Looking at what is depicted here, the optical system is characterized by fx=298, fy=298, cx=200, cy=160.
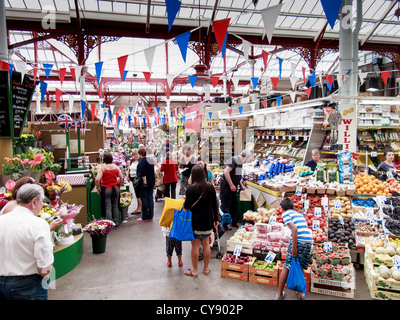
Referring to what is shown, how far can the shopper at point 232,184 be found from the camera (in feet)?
19.7

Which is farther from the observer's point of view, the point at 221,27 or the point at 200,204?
the point at 221,27

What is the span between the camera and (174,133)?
69.0 ft

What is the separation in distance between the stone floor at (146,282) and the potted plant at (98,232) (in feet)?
0.43

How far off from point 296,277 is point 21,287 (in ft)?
8.62

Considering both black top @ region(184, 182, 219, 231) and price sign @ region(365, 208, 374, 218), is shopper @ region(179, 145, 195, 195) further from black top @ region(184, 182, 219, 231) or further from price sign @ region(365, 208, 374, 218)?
price sign @ region(365, 208, 374, 218)

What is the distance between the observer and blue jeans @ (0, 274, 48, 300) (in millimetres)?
2266

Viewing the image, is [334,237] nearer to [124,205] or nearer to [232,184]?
[232,184]

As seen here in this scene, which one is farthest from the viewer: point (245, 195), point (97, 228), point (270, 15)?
point (245, 195)

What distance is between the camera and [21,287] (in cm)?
230

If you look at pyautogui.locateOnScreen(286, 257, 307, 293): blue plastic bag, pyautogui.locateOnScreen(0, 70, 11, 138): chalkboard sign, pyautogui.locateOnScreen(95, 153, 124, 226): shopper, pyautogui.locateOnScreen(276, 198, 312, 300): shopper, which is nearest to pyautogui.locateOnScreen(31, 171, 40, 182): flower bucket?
pyautogui.locateOnScreen(0, 70, 11, 138): chalkboard sign

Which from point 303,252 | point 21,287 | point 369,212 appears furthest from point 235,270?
point 21,287
